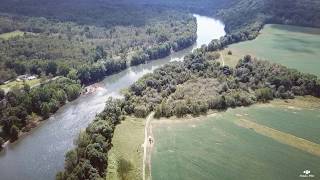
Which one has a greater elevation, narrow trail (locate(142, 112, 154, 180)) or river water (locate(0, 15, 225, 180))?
narrow trail (locate(142, 112, 154, 180))

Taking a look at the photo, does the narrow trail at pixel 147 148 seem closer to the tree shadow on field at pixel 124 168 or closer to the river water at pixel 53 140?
the tree shadow on field at pixel 124 168

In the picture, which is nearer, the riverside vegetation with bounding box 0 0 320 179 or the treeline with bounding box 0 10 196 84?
the riverside vegetation with bounding box 0 0 320 179

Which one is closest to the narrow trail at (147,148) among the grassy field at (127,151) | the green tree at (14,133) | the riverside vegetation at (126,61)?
the grassy field at (127,151)

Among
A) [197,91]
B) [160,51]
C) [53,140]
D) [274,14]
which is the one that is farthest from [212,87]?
[274,14]

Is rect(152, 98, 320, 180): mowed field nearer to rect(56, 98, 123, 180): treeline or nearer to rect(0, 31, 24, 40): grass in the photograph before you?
rect(56, 98, 123, 180): treeline

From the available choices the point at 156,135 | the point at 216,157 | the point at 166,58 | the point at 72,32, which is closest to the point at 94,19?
the point at 72,32
